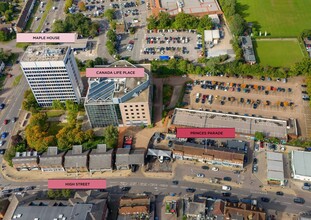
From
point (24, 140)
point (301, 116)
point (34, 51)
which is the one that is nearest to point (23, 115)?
point (24, 140)

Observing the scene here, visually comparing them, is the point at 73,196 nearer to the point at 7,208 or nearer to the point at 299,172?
the point at 7,208

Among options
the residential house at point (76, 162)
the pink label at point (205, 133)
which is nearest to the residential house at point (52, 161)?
the residential house at point (76, 162)

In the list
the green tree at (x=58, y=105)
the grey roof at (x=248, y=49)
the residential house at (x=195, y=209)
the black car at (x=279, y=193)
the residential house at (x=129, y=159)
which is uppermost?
the grey roof at (x=248, y=49)

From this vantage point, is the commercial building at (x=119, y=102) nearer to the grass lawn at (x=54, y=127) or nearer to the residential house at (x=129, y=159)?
the grass lawn at (x=54, y=127)

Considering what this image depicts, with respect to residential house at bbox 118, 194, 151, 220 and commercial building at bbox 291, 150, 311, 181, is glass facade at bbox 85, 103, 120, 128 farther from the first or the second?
commercial building at bbox 291, 150, 311, 181

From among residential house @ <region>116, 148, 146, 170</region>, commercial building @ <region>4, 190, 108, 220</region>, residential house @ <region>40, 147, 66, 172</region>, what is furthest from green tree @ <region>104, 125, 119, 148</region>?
commercial building @ <region>4, 190, 108, 220</region>

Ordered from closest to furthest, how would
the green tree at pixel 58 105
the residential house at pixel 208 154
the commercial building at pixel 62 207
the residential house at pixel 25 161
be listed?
the commercial building at pixel 62 207 < the residential house at pixel 208 154 < the residential house at pixel 25 161 < the green tree at pixel 58 105
